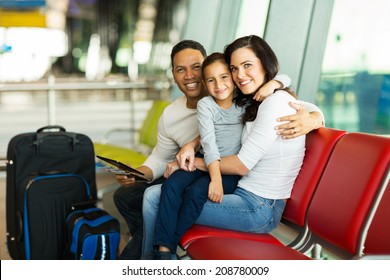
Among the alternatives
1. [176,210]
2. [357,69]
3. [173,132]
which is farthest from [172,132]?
[357,69]

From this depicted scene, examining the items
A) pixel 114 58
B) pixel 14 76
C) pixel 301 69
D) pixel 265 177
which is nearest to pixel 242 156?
pixel 265 177

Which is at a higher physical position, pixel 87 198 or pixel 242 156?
pixel 242 156

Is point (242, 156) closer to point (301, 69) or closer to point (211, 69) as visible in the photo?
point (211, 69)

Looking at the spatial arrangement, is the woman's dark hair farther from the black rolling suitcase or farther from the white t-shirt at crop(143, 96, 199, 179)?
Result: the black rolling suitcase

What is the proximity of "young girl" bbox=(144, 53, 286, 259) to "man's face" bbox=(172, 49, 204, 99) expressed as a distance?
0.92 feet

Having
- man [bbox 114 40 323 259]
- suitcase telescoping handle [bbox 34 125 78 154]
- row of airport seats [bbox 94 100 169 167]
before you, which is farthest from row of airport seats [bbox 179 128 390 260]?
row of airport seats [bbox 94 100 169 167]

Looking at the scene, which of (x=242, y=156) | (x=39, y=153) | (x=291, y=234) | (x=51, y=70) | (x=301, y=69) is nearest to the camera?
(x=242, y=156)

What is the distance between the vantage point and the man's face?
257 centimetres

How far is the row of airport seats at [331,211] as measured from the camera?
1803 millimetres

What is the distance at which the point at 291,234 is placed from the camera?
233 centimetres

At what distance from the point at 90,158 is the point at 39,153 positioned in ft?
1.04

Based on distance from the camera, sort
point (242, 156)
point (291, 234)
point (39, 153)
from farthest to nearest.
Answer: point (39, 153), point (291, 234), point (242, 156)

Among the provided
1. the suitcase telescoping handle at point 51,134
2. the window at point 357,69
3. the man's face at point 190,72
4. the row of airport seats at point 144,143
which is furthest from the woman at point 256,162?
the row of airport seats at point 144,143

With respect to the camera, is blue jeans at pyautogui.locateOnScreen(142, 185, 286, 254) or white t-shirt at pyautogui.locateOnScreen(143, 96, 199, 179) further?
white t-shirt at pyautogui.locateOnScreen(143, 96, 199, 179)
